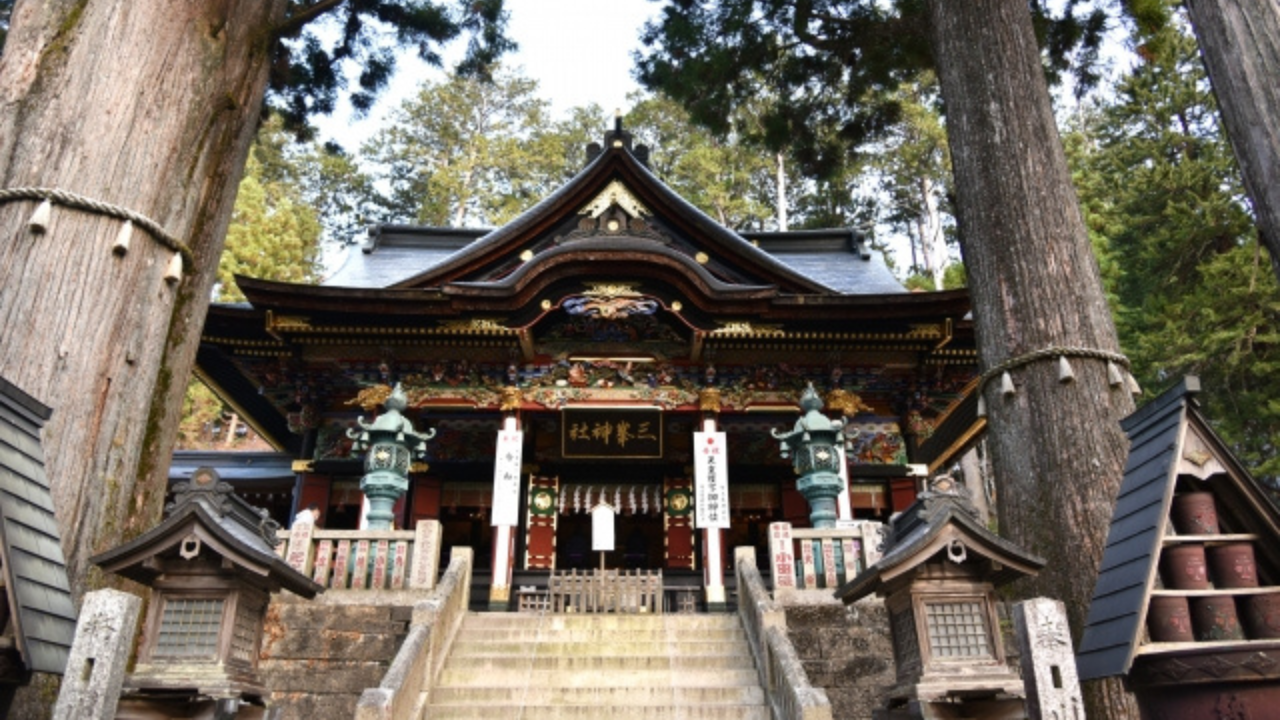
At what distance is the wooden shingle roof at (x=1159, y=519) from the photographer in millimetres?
2523

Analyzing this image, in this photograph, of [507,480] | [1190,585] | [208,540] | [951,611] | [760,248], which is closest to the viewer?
[1190,585]

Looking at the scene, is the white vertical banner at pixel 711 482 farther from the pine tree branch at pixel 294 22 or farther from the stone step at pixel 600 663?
the pine tree branch at pixel 294 22

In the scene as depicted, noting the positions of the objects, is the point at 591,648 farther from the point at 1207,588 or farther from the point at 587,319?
the point at 587,319

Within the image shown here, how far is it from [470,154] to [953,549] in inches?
987

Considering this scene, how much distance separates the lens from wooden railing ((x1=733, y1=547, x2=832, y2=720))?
4.70 metres

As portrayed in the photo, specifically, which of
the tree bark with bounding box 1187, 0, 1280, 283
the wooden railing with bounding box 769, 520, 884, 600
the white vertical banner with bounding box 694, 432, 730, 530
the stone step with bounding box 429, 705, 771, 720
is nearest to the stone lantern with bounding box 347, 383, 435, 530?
the stone step with bounding box 429, 705, 771, 720

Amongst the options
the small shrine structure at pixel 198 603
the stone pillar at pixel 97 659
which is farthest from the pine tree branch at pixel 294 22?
the stone pillar at pixel 97 659

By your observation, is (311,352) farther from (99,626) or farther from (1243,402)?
(1243,402)

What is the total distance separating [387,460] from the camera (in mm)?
7969

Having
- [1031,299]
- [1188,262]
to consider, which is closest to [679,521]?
[1031,299]

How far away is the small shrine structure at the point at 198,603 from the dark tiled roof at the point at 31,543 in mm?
497

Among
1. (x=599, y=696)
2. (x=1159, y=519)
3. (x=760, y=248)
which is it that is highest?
(x=760, y=248)

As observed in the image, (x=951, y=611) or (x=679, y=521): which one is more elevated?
(x=679, y=521)

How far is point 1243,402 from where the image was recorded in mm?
14867
